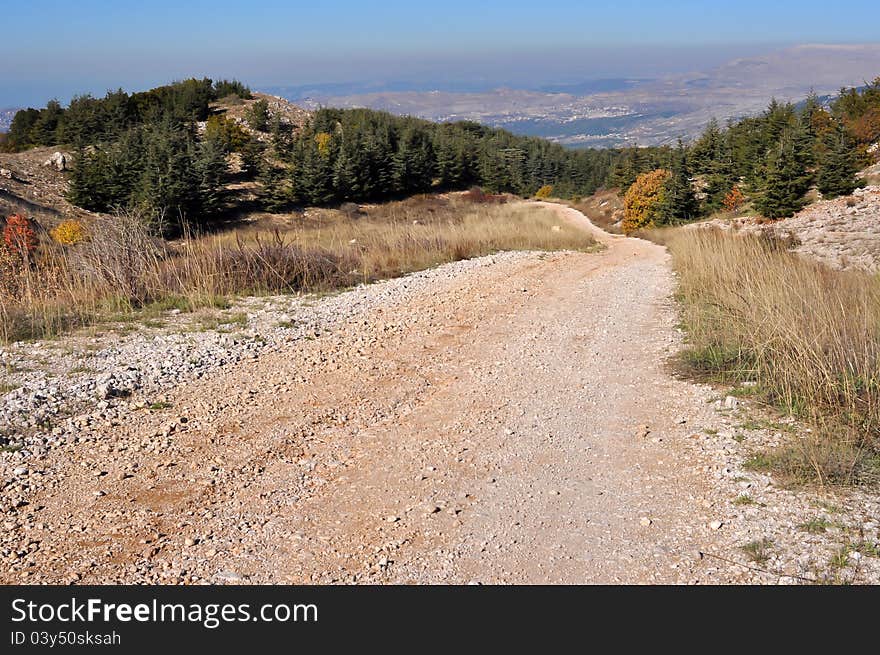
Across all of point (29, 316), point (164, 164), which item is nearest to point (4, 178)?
point (164, 164)

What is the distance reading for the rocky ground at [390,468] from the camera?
Result: 3.52 metres

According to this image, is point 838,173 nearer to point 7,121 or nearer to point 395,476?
point 395,476

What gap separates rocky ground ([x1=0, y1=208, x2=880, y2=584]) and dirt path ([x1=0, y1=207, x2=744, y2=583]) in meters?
0.02

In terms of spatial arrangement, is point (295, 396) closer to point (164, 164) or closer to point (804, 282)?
point (804, 282)

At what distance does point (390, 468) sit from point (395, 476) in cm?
13

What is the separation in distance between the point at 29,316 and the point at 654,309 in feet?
27.2

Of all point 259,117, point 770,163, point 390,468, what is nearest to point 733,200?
point 770,163

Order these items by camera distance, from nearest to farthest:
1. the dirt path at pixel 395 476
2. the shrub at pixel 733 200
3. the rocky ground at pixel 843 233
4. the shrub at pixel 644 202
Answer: the dirt path at pixel 395 476 → the rocky ground at pixel 843 233 → the shrub at pixel 733 200 → the shrub at pixel 644 202

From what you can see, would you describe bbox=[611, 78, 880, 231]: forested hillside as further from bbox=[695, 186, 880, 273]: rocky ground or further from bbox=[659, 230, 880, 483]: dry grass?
bbox=[659, 230, 880, 483]: dry grass

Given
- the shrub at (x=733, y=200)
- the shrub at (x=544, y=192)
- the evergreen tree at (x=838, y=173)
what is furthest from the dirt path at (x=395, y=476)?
the shrub at (x=544, y=192)

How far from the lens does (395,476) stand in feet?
Answer: 14.9

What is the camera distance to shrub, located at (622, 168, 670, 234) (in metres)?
37.9

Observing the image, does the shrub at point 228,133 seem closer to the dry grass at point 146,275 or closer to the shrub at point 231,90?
the shrub at point 231,90

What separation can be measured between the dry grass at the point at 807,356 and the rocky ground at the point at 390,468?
291 mm
